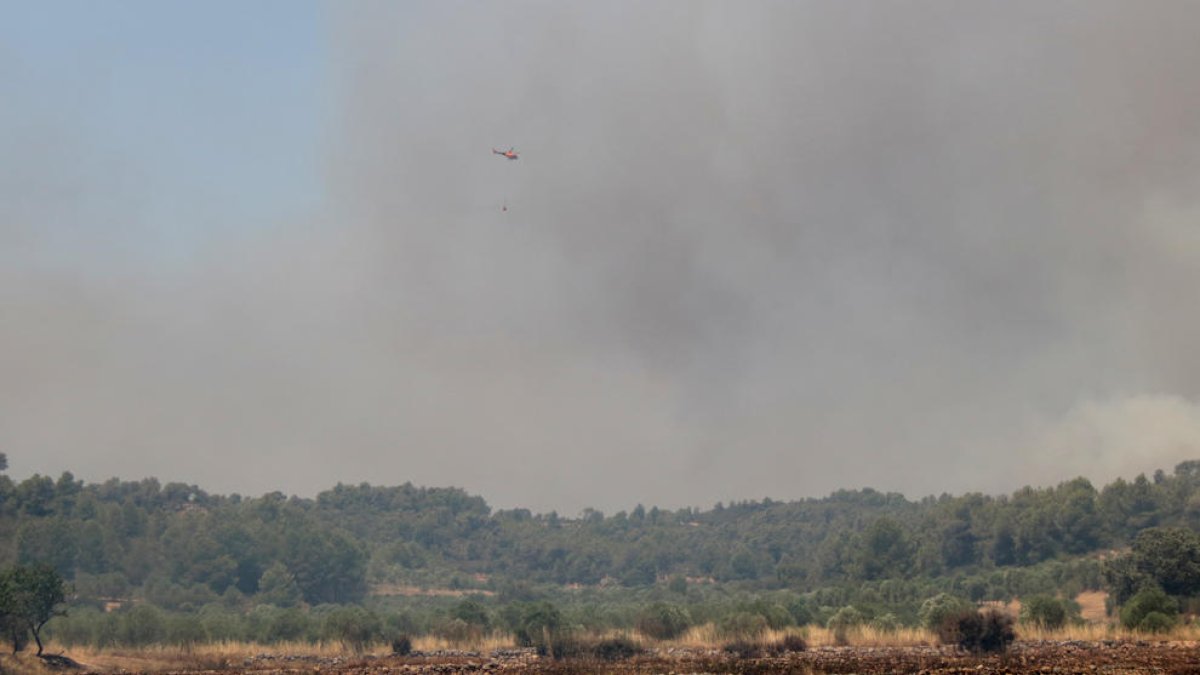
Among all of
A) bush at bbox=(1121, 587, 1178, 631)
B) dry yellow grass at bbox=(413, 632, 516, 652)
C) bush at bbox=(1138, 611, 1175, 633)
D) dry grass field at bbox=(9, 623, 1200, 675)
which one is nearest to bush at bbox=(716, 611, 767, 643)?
dry grass field at bbox=(9, 623, 1200, 675)

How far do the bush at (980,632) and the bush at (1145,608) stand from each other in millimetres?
7487

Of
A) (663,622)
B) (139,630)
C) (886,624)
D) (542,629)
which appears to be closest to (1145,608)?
(886,624)

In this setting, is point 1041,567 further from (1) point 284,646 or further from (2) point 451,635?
(1) point 284,646

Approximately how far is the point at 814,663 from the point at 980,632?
38.5ft

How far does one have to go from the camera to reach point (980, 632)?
2494 inches

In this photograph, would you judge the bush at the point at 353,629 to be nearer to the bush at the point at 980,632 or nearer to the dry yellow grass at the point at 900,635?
the dry yellow grass at the point at 900,635

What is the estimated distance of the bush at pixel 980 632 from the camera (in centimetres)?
6284

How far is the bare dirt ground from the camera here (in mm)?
48312

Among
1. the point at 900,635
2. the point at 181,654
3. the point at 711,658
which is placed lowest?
the point at 181,654

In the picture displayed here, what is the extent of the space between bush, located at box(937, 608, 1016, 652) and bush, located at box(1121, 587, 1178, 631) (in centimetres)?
749

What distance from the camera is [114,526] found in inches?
5846

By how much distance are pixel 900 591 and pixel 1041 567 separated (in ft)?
60.1

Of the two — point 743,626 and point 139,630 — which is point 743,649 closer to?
point 743,626

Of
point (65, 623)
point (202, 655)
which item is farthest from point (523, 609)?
point (65, 623)
